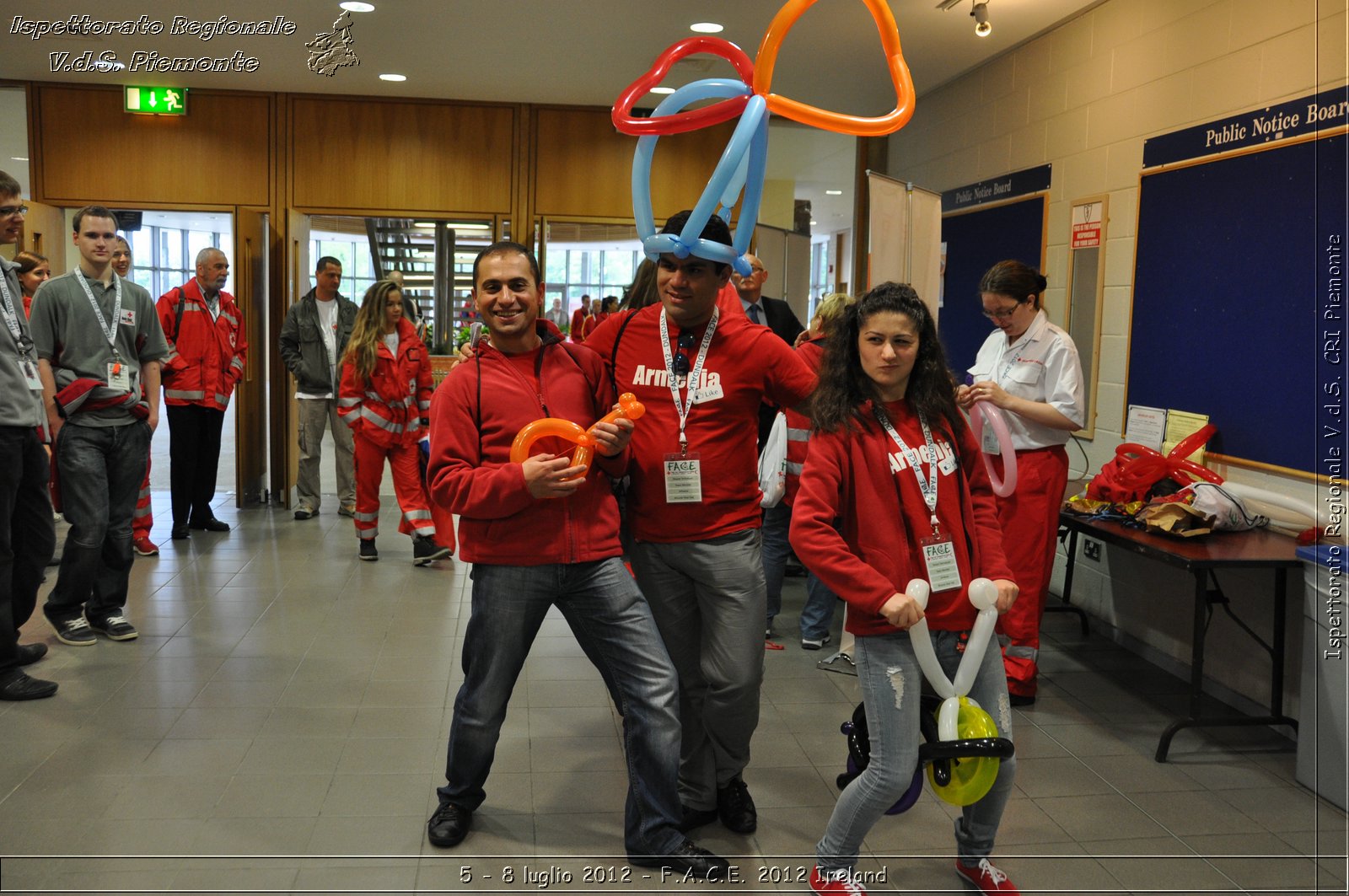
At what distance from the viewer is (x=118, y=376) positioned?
4.27 metres

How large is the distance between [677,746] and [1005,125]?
5031 mm

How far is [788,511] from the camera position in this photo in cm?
458

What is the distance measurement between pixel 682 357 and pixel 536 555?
24.3 inches

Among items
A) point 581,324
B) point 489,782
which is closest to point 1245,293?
point 489,782

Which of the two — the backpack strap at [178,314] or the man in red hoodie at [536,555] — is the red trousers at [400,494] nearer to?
the backpack strap at [178,314]

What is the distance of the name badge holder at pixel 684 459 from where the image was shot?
2.60 metres

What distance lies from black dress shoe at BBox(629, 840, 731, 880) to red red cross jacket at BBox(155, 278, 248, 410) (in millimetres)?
5205

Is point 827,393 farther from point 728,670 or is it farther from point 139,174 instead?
point 139,174

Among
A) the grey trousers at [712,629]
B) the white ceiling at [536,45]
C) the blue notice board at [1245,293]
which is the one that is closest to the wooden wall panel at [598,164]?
the white ceiling at [536,45]

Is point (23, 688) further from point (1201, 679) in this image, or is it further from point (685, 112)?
point (1201, 679)

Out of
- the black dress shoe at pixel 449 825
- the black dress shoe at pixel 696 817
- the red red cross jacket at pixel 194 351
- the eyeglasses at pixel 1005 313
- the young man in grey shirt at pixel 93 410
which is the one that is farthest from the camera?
the red red cross jacket at pixel 194 351

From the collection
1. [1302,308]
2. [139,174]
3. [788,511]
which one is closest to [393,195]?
[139,174]

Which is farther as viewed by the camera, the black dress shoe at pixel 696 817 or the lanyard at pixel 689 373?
the black dress shoe at pixel 696 817

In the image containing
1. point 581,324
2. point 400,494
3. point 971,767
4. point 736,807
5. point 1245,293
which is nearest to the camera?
point 971,767
